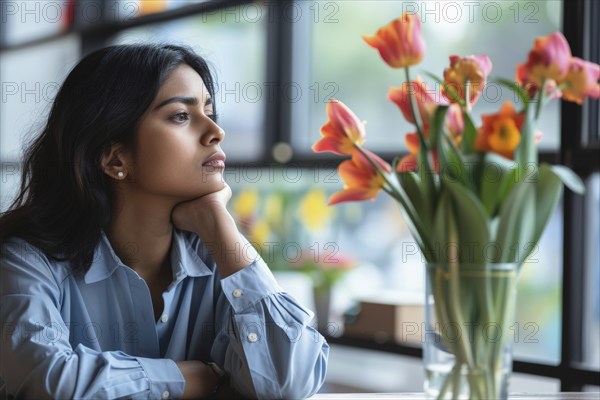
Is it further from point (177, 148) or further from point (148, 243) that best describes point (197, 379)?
point (177, 148)

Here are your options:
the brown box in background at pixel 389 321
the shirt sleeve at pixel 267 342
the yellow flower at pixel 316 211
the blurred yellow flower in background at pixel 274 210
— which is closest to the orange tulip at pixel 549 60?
the shirt sleeve at pixel 267 342

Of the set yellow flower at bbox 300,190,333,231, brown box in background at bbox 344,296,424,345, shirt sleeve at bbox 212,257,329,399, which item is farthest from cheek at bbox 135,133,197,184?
yellow flower at bbox 300,190,333,231

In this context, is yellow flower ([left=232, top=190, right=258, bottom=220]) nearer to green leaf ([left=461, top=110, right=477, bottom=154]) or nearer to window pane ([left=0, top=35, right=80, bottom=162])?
window pane ([left=0, top=35, right=80, bottom=162])

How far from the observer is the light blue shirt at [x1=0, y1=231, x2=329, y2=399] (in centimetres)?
133

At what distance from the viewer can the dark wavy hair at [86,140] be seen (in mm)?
1606

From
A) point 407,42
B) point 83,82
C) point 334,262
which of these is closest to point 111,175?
point 83,82

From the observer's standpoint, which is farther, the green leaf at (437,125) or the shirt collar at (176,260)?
the shirt collar at (176,260)

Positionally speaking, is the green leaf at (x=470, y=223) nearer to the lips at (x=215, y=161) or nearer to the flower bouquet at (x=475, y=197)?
the flower bouquet at (x=475, y=197)

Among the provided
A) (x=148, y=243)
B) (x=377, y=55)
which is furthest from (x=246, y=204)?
(x=148, y=243)

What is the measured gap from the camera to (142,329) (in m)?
1.60

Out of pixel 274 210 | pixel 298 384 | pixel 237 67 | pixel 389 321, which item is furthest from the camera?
pixel 237 67

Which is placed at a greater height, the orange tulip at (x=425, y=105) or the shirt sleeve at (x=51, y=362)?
the orange tulip at (x=425, y=105)

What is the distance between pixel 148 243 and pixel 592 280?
1.32 meters

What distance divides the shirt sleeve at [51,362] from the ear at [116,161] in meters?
0.30
